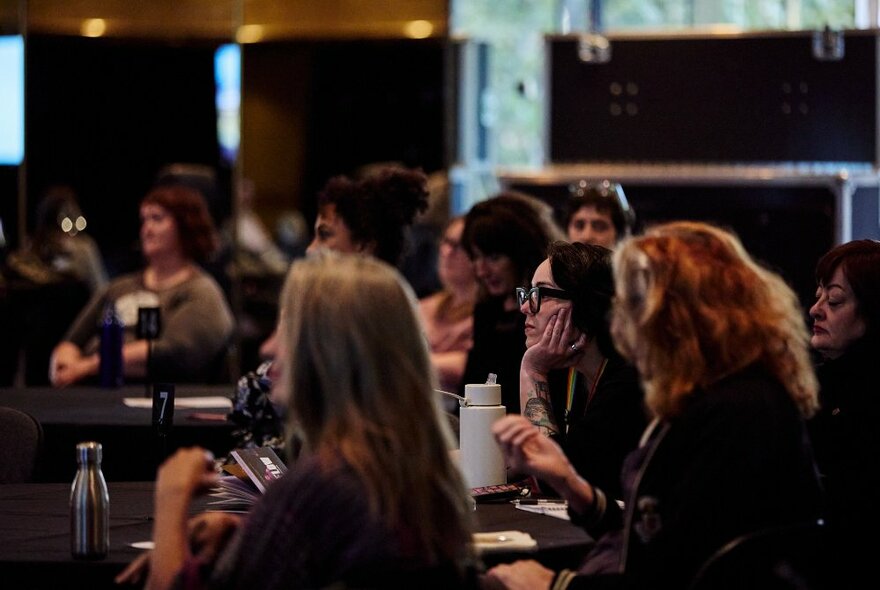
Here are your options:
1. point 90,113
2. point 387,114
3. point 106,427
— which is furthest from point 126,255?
point 106,427

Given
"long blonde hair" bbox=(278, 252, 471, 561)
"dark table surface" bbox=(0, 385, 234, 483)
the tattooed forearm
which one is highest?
"long blonde hair" bbox=(278, 252, 471, 561)

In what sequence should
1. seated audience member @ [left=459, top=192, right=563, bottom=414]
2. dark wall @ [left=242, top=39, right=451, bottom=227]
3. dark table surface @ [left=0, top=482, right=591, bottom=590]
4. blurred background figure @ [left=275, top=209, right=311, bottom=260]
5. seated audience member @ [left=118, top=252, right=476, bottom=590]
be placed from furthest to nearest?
blurred background figure @ [left=275, top=209, right=311, bottom=260] < dark wall @ [left=242, top=39, right=451, bottom=227] < seated audience member @ [left=459, top=192, right=563, bottom=414] < dark table surface @ [left=0, top=482, right=591, bottom=590] < seated audience member @ [left=118, top=252, right=476, bottom=590]

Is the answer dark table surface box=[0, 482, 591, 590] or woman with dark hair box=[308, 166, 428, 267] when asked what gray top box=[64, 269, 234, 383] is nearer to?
woman with dark hair box=[308, 166, 428, 267]

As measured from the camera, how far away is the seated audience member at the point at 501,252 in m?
4.43

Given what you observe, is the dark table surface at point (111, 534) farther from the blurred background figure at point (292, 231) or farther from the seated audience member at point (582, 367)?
the blurred background figure at point (292, 231)

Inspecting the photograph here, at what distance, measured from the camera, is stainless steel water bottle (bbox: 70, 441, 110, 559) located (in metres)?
2.44

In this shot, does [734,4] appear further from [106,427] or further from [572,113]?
[106,427]

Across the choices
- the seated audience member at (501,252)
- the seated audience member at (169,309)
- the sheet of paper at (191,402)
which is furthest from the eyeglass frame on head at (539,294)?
the seated audience member at (169,309)

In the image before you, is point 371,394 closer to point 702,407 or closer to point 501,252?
point 702,407

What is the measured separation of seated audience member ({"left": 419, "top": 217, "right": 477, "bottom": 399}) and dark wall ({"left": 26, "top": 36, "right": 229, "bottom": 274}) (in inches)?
143

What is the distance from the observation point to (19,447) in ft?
11.6

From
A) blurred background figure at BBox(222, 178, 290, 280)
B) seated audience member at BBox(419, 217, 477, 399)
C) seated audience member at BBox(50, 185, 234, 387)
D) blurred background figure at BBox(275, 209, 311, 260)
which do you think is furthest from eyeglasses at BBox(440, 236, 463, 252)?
blurred background figure at BBox(275, 209, 311, 260)

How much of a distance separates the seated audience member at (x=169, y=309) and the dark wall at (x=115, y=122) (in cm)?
304

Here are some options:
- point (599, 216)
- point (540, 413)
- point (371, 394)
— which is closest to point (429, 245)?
point (599, 216)
